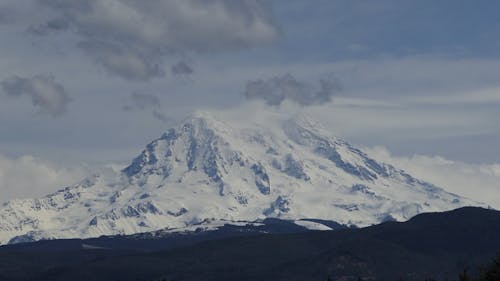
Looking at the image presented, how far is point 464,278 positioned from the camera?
15588 centimetres

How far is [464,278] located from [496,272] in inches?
472

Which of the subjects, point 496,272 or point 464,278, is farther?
point 496,272

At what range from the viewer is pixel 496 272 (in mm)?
166125
